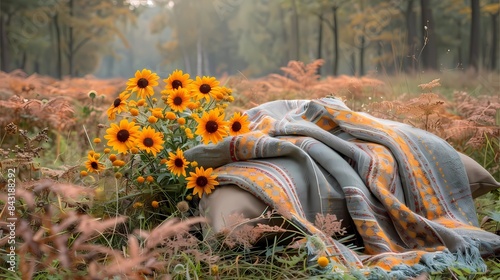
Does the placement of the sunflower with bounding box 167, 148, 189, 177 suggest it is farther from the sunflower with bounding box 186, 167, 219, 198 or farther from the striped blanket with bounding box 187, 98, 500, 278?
the striped blanket with bounding box 187, 98, 500, 278

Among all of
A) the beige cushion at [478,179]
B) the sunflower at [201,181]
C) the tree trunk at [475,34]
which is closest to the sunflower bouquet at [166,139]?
the sunflower at [201,181]

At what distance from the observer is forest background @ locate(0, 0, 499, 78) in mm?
18812

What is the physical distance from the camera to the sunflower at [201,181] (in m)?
2.73

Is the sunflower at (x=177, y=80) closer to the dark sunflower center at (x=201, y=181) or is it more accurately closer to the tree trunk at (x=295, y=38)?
the dark sunflower center at (x=201, y=181)

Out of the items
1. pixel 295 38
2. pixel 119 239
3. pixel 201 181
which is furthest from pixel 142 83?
pixel 295 38

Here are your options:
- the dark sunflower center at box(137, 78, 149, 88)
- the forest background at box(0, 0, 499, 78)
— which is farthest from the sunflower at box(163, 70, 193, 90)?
the forest background at box(0, 0, 499, 78)

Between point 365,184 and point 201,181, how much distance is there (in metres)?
0.83

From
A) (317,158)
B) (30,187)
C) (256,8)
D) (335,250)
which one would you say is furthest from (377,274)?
(256,8)

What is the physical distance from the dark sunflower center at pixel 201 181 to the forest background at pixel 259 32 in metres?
7.80

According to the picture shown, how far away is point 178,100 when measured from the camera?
2.94 m

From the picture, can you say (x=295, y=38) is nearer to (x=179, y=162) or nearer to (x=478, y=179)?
(x=478, y=179)

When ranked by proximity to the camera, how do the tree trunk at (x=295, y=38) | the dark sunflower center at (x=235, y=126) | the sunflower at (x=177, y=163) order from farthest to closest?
the tree trunk at (x=295, y=38) < the dark sunflower center at (x=235, y=126) < the sunflower at (x=177, y=163)

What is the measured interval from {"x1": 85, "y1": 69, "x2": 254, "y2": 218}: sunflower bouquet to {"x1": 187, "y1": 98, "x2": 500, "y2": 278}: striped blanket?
5.2 inches

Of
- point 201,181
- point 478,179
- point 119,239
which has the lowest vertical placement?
point 119,239
